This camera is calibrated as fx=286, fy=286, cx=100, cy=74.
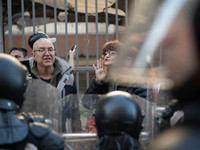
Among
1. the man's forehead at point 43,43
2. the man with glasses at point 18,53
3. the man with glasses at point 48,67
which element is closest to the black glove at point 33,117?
the man with glasses at point 48,67

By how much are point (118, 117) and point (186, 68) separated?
0.36 meters

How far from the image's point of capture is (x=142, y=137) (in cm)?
150

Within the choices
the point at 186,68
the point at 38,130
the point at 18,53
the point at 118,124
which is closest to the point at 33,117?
the point at 38,130

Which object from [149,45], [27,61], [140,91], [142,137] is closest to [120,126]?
[142,137]

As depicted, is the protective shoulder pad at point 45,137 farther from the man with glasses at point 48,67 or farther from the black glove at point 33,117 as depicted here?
the man with glasses at point 48,67

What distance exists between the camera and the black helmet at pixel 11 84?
1.24 meters

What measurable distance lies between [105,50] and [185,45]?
57.7 inches

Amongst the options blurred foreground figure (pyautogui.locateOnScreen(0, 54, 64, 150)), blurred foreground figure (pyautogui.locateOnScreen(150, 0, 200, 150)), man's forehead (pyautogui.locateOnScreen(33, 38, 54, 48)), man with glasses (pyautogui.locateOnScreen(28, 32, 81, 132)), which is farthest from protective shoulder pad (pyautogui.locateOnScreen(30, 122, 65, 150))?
man's forehead (pyautogui.locateOnScreen(33, 38, 54, 48))

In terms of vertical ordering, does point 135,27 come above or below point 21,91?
above

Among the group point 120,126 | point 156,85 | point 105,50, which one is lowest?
point 120,126

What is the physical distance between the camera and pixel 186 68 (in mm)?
1172

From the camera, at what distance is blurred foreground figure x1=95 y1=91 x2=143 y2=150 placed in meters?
1.26

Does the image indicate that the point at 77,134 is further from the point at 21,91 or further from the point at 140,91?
the point at 140,91

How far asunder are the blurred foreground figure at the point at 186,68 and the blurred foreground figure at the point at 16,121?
483 millimetres
